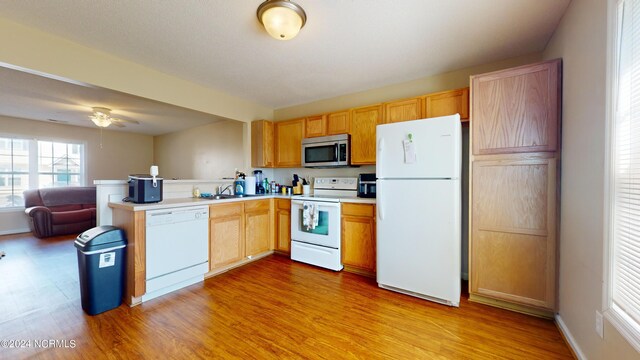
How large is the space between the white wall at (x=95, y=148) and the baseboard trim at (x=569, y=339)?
8.41m

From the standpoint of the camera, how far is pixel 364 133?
310 cm

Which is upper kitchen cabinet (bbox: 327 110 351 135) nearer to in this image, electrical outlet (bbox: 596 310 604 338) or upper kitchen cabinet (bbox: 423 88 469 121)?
upper kitchen cabinet (bbox: 423 88 469 121)

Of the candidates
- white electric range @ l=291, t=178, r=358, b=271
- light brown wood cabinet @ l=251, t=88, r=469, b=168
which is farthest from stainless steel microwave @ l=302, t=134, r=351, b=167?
white electric range @ l=291, t=178, r=358, b=271

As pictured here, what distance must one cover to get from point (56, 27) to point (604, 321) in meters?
4.31

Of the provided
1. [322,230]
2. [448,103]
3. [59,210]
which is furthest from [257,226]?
[59,210]

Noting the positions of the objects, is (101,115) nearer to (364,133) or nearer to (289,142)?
(289,142)

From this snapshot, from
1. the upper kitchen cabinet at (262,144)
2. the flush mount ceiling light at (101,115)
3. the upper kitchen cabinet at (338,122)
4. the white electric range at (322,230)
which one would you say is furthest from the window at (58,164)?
the upper kitchen cabinet at (338,122)

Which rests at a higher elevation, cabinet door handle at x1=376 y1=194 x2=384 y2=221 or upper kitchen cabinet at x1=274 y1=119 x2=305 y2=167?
upper kitchen cabinet at x1=274 y1=119 x2=305 y2=167

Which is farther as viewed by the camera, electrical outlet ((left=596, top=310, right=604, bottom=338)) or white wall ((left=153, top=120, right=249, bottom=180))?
white wall ((left=153, top=120, right=249, bottom=180))

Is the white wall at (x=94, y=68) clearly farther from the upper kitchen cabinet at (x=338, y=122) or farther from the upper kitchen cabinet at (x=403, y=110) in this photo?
the upper kitchen cabinet at (x=403, y=110)

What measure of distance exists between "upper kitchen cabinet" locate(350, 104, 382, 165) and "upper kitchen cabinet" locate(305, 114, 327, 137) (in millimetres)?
453

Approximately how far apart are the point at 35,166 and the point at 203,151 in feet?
11.2

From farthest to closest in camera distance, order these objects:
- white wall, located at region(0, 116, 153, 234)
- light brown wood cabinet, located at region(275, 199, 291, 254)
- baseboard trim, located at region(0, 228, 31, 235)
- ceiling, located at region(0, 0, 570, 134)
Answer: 1. white wall, located at region(0, 116, 153, 234)
2. baseboard trim, located at region(0, 228, 31, 235)
3. light brown wood cabinet, located at region(275, 199, 291, 254)
4. ceiling, located at region(0, 0, 570, 134)

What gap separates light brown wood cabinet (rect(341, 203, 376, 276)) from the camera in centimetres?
274
